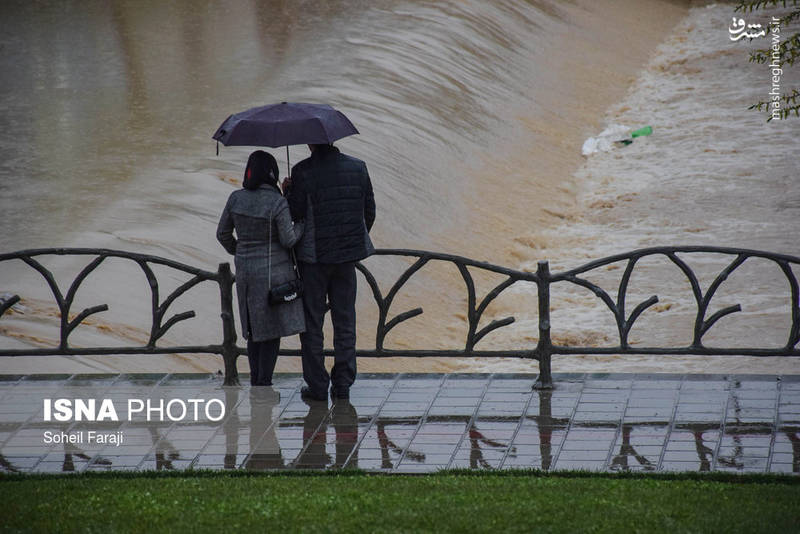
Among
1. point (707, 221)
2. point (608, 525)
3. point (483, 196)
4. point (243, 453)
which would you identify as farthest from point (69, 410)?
point (707, 221)

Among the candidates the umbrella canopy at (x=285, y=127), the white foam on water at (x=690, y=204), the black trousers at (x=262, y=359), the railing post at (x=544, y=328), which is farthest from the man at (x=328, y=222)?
the white foam on water at (x=690, y=204)

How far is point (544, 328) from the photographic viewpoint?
8.88 meters

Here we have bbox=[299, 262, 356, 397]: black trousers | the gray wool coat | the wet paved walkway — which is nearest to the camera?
the wet paved walkway

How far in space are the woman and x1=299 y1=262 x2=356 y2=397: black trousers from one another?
0.32 ft

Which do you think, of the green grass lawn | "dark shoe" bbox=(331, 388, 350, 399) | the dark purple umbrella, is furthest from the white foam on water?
the green grass lawn

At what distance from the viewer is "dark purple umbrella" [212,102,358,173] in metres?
8.18

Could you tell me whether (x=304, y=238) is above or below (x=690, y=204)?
above

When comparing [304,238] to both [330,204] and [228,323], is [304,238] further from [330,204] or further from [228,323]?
[228,323]

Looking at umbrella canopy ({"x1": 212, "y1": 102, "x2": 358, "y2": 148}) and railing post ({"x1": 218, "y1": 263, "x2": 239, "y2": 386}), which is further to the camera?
railing post ({"x1": 218, "y1": 263, "x2": 239, "y2": 386})

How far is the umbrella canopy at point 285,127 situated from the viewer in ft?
26.8

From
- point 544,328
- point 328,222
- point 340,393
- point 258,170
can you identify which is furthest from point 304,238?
point 544,328

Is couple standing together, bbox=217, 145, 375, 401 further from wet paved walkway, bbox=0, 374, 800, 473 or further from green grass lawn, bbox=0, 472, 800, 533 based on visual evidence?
green grass lawn, bbox=0, 472, 800, 533

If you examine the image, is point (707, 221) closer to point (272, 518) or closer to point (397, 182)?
point (397, 182)

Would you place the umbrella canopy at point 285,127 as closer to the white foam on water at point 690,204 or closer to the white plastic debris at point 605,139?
the white foam on water at point 690,204
